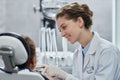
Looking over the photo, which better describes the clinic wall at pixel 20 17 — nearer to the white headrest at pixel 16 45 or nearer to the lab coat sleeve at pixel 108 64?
the lab coat sleeve at pixel 108 64

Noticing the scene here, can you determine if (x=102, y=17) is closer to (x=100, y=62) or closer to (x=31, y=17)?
(x=31, y=17)

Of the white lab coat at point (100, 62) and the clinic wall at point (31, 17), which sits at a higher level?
the clinic wall at point (31, 17)

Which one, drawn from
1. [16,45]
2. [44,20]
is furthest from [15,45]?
[44,20]

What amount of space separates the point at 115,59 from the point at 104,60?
77 mm

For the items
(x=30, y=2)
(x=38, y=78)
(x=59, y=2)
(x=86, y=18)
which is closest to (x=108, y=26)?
(x=59, y=2)

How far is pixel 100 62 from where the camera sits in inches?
62.9

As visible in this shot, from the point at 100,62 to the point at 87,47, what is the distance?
0.64 feet

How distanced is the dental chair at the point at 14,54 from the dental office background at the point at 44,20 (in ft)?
5.17

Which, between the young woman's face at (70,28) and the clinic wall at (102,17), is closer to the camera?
the young woman's face at (70,28)

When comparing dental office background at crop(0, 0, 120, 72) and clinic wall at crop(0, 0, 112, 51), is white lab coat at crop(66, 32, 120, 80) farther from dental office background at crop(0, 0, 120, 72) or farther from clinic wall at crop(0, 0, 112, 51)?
clinic wall at crop(0, 0, 112, 51)

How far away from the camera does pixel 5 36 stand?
1.19 m

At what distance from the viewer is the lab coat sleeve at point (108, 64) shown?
156cm

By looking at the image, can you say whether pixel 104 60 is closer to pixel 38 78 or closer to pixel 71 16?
pixel 71 16

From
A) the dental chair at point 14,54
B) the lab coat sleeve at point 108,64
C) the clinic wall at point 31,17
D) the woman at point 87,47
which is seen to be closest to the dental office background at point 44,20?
the clinic wall at point 31,17
